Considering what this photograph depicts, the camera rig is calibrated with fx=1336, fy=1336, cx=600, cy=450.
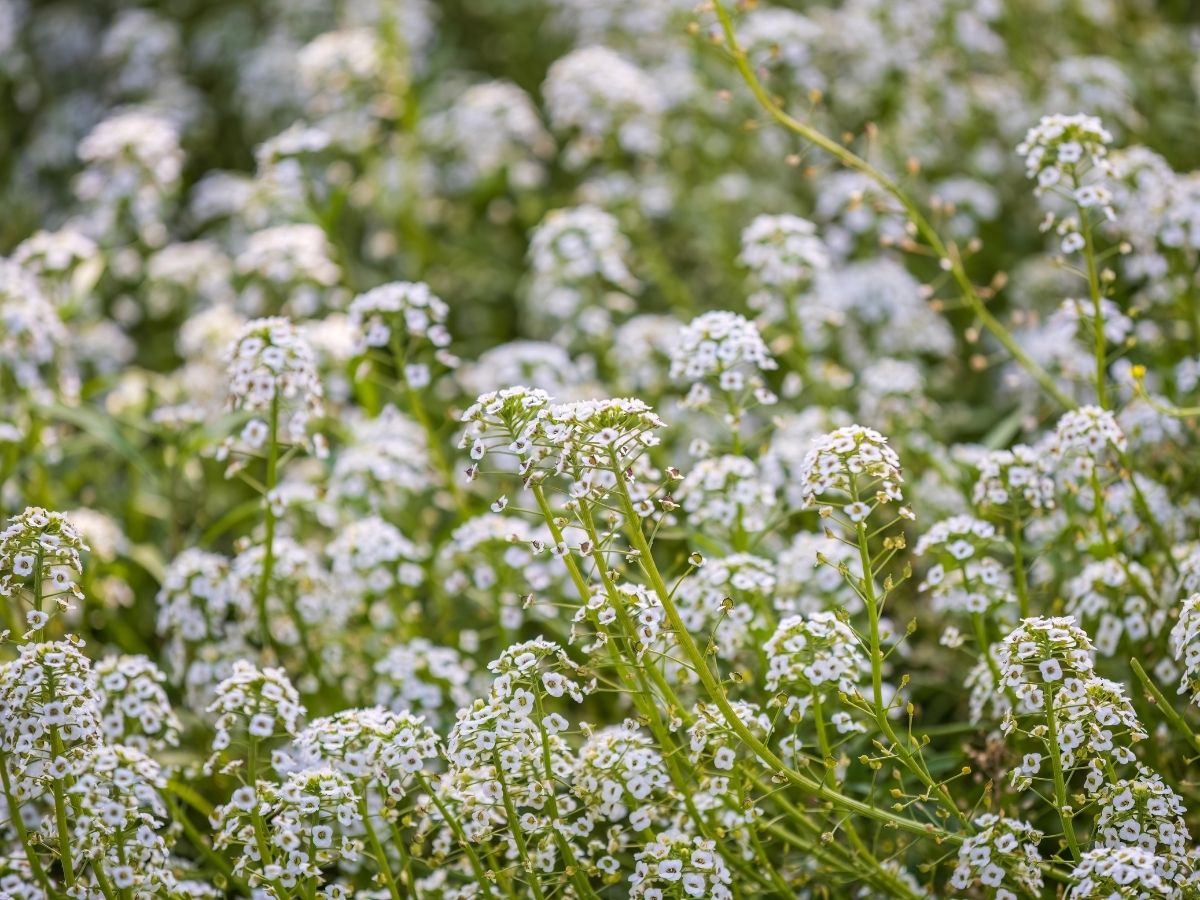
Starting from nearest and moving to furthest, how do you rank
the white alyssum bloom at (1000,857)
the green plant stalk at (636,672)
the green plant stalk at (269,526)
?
the white alyssum bloom at (1000,857), the green plant stalk at (636,672), the green plant stalk at (269,526)

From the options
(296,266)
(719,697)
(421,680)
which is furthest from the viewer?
(296,266)

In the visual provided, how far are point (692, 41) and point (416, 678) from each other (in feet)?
17.1

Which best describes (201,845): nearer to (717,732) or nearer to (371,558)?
(371,558)

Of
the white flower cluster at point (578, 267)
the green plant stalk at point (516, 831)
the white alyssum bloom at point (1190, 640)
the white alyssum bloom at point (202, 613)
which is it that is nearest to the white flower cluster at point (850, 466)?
the white alyssum bloom at point (1190, 640)

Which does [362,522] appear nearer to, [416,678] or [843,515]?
[416,678]

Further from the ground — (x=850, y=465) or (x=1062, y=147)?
(x=1062, y=147)

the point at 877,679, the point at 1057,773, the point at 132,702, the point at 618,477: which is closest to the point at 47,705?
the point at 132,702

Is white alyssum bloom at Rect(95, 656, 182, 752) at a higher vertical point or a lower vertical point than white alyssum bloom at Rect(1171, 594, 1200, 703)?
lower

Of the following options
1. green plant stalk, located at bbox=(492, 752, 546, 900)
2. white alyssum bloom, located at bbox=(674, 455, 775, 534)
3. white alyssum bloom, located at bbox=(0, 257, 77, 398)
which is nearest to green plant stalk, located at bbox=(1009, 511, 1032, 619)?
white alyssum bloom, located at bbox=(674, 455, 775, 534)

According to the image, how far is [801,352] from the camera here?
629 centimetres

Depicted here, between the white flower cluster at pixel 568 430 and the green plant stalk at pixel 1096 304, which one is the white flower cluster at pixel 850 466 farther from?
the green plant stalk at pixel 1096 304

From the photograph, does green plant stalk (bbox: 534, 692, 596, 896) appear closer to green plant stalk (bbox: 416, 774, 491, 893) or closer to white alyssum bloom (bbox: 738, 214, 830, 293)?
green plant stalk (bbox: 416, 774, 491, 893)

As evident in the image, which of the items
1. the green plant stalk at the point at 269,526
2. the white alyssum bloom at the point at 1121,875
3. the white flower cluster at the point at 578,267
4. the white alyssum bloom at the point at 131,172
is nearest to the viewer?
the white alyssum bloom at the point at 1121,875

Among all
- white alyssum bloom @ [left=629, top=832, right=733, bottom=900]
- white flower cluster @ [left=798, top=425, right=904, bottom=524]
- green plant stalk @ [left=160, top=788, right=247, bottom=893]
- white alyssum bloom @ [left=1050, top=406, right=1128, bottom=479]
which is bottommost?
green plant stalk @ [left=160, top=788, right=247, bottom=893]
